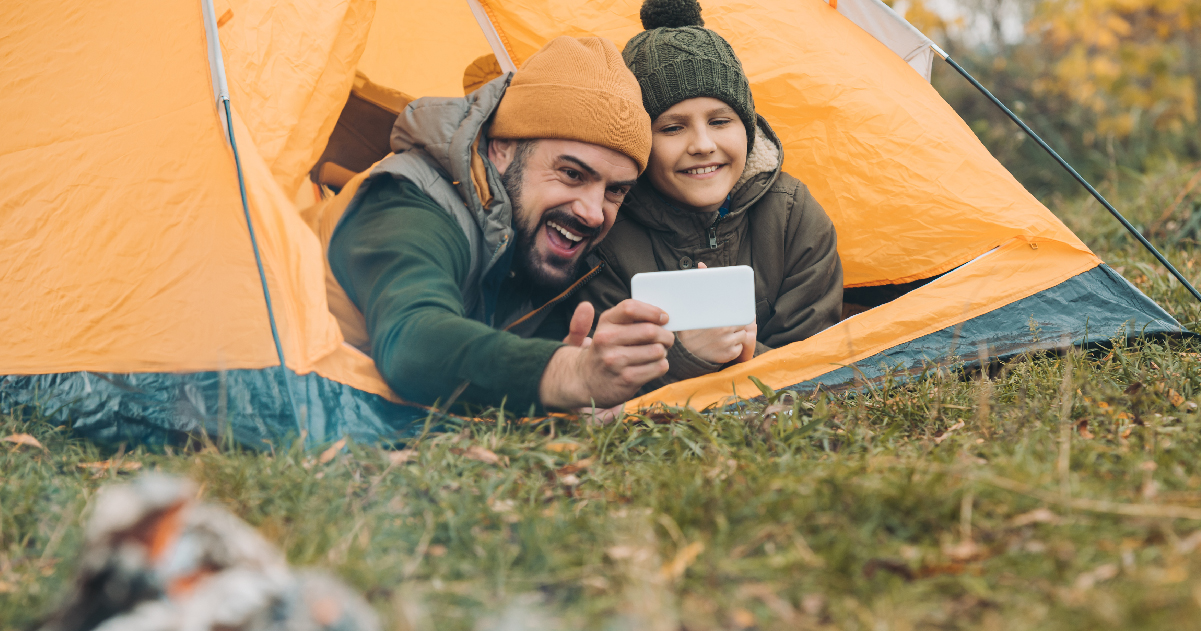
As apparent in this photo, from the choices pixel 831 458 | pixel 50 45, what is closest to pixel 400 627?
pixel 831 458

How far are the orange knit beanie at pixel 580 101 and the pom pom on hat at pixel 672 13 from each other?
0.98ft

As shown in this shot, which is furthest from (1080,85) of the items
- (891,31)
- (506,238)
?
(506,238)

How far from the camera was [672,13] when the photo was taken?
2.26 metres

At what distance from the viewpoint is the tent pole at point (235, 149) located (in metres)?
1.57

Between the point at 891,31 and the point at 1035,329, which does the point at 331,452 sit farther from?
the point at 891,31

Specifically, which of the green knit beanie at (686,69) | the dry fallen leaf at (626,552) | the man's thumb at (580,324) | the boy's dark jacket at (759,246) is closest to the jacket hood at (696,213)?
Result: the boy's dark jacket at (759,246)

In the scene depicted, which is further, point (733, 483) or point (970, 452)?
point (970, 452)

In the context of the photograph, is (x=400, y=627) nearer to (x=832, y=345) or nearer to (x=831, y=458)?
(x=831, y=458)

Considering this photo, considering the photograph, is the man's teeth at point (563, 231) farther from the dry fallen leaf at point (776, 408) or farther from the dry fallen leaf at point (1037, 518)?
the dry fallen leaf at point (1037, 518)

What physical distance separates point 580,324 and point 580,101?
0.62 metres

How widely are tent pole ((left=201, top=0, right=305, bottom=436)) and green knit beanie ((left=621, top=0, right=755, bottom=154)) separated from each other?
38.6 inches

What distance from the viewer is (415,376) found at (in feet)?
5.21

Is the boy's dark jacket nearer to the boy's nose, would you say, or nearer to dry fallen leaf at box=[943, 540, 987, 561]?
the boy's nose

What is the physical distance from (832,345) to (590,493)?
→ 0.78 m
